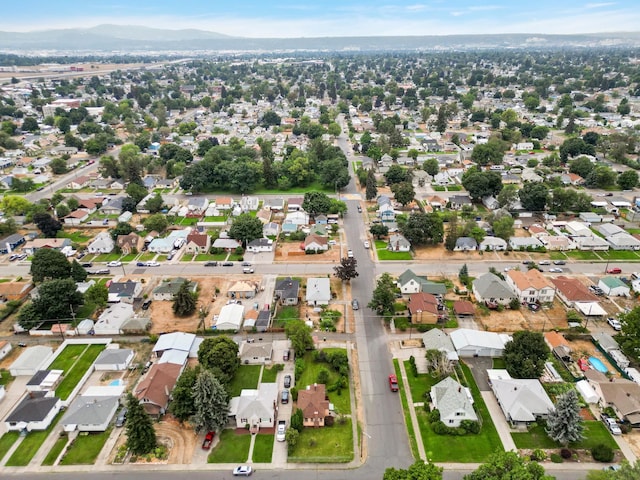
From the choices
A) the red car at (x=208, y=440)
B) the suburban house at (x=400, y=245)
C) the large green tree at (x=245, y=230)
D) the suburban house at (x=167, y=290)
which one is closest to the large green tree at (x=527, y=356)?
the suburban house at (x=400, y=245)

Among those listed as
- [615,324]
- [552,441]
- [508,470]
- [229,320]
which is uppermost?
[508,470]

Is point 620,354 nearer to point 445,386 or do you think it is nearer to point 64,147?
point 445,386

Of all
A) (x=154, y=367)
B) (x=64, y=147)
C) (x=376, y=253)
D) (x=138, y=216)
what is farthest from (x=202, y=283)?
(x=64, y=147)

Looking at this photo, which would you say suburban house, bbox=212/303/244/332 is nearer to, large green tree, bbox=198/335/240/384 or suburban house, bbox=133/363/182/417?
large green tree, bbox=198/335/240/384

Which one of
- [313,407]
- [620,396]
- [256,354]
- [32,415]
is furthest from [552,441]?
[32,415]

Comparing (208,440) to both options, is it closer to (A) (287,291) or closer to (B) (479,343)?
(A) (287,291)

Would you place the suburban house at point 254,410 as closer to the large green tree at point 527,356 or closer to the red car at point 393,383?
the red car at point 393,383
